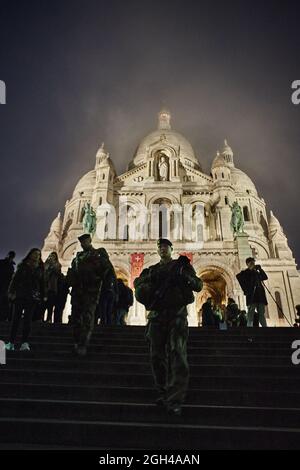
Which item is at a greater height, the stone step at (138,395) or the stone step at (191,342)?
the stone step at (191,342)

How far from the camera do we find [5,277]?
8.77 metres

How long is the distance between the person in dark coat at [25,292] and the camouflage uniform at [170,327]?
9.65 ft

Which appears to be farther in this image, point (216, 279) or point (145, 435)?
point (216, 279)

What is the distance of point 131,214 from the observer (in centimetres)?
3130

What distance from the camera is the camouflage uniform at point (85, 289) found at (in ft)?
20.8

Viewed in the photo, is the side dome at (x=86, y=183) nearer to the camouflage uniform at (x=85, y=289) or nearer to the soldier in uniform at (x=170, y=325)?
the camouflage uniform at (x=85, y=289)

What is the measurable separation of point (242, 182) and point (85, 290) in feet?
135

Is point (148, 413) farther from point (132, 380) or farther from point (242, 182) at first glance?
point (242, 182)

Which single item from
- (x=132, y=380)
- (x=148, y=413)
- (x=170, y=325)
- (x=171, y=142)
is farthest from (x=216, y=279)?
(x=148, y=413)

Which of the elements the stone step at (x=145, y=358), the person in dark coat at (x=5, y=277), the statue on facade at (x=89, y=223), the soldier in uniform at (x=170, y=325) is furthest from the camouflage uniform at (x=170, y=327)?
the statue on facade at (x=89, y=223)

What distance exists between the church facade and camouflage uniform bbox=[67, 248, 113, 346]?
16.3 metres

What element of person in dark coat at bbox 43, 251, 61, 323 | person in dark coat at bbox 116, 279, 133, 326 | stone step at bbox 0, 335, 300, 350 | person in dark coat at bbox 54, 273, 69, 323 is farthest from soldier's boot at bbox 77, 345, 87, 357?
person in dark coat at bbox 116, 279, 133, 326

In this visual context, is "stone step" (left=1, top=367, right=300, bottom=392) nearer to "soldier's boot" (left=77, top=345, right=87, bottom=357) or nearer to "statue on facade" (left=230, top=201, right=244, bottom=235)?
"soldier's boot" (left=77, top=345, right=87, bottom=357)
